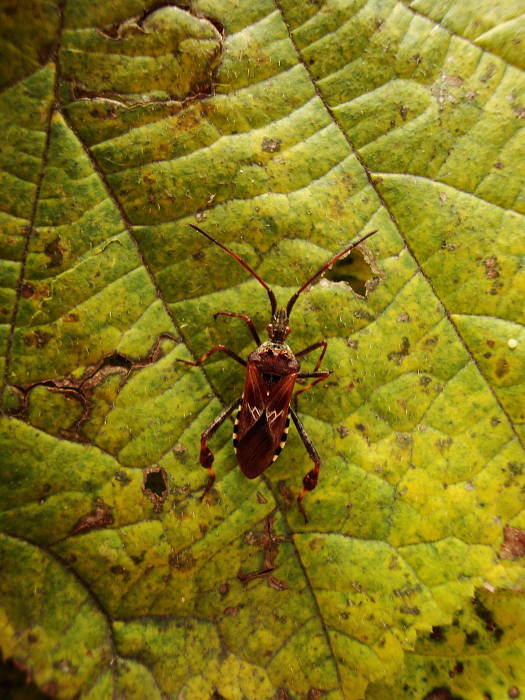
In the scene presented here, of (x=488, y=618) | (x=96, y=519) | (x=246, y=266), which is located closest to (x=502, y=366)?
(x=488, y=618)

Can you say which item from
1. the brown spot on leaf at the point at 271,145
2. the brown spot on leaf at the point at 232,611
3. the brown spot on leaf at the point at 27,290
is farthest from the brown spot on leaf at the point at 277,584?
the brown spot on leaf at the point at 271,145

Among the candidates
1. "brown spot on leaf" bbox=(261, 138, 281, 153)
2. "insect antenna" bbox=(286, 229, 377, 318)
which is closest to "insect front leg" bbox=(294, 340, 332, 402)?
"insect antenna" bbox=(286, 229, 377, 318)

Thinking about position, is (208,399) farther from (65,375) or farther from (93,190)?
(93,190)

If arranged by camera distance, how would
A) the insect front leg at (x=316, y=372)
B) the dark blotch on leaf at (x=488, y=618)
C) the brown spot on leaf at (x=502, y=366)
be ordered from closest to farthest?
the dark blotch on leaf at (x=488, y=618), the brown spot on leaf at (x=502, y=366), the insect front leg at (x=316, y=372)

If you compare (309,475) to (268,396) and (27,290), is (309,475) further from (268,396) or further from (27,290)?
(27,290)

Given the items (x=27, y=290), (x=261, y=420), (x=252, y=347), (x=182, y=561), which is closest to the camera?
(x=27, y=290)

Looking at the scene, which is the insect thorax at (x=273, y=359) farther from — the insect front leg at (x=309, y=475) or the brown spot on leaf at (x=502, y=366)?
the brown spot on leaf at (x=502, y=366)
